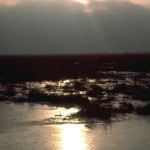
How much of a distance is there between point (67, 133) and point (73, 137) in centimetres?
88

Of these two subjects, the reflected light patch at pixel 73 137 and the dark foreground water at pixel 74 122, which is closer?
the reflected light patch at pixel 73 137

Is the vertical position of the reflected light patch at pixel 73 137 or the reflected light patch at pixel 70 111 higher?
the reflected light patch at pixel 70 111

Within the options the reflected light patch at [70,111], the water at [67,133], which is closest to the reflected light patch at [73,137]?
the water at [67,133]

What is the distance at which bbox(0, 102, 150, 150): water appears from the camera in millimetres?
16031

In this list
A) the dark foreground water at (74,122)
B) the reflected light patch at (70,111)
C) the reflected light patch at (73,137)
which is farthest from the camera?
the reflected light patch at (70,111)

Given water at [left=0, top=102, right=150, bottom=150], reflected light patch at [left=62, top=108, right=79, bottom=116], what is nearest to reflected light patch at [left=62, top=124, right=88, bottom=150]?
water at [left=0, top=102, right=150, bottom=150]

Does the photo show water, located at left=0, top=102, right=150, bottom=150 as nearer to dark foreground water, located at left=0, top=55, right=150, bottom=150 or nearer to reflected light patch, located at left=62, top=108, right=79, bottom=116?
dark foreground water, located at left=0, top=55, right=150, bottom=150

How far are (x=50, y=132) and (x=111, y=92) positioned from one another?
16.8 meters

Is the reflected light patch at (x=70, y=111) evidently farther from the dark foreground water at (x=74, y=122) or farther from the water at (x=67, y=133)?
the water at (x=67, y=133)

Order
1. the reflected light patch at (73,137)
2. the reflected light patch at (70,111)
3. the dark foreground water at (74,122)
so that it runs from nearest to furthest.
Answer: the reflected light patch at (73,137) < the dark foreground water at (74,122) < the reflected light patch at (70,111)

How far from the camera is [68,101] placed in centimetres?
2912

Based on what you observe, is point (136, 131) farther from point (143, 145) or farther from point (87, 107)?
point (87, 107)

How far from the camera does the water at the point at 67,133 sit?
52.6 feet

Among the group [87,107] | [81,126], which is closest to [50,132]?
[81,126]
